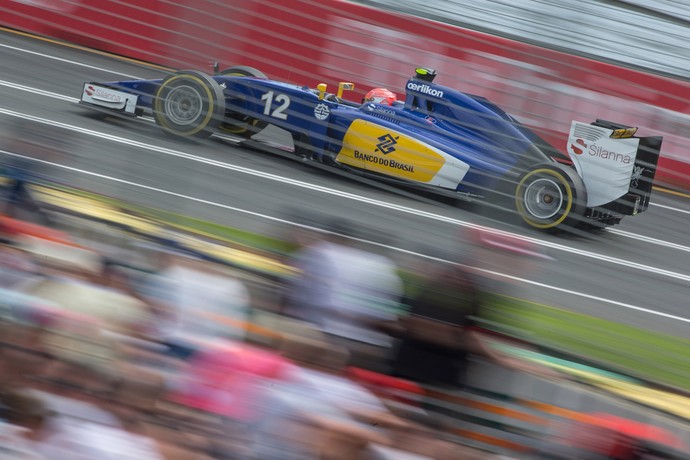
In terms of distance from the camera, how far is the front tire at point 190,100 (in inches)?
306

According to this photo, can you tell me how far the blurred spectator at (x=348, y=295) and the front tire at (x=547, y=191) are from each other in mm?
4290

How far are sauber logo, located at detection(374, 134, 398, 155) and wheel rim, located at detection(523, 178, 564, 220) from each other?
3.78 feet

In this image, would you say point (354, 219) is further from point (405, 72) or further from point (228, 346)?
point (228, 346)

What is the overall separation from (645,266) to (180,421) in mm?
5745

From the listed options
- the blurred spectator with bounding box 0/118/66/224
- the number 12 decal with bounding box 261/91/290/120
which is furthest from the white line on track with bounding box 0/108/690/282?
the blurred spectator with bounding box 0/118/66/224

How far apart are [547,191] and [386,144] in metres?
1.37

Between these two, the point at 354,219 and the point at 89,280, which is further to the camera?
the point at 354,219

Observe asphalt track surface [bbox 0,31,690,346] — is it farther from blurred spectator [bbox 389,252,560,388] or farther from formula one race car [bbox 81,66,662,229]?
blurred spectator [bbox 389,252,560,388]

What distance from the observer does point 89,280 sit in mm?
3432

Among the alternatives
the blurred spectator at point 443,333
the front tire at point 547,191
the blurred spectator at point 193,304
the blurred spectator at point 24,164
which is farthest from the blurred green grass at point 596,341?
the front tire at point 547,191

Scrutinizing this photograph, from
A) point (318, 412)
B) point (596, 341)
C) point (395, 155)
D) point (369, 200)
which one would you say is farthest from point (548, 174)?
point (318, 412)

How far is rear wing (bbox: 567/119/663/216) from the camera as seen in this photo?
26.0 ft

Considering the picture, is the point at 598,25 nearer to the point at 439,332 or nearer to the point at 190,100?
the point at 439,332

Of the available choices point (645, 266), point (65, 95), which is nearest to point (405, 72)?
point (645, 266)
